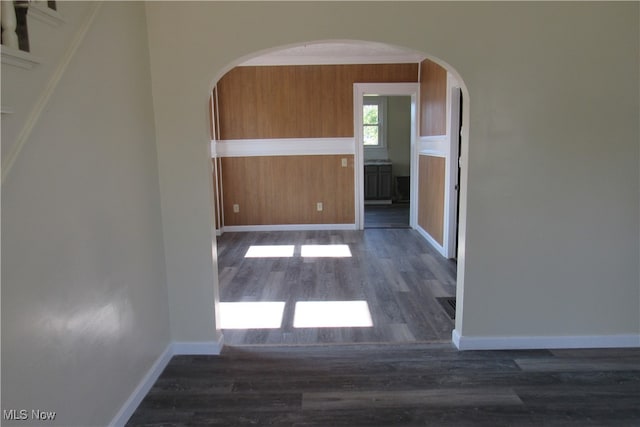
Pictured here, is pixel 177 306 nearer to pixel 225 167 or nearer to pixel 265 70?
pixel 225 167

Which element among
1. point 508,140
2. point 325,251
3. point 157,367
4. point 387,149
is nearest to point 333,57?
point 325,251

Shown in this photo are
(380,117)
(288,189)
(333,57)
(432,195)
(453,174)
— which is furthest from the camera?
(380,117)

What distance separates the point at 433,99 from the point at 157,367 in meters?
4.52

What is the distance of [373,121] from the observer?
9547 mm

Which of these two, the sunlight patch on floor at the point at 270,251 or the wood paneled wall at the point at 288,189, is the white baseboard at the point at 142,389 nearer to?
the sunlight patch on floor at the point at 270,251

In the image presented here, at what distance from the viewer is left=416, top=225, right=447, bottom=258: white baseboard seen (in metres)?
5.12

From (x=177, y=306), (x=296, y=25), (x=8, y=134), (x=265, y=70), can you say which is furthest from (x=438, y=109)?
(x=8, y=134)

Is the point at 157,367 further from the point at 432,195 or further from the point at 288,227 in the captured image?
the point at 288,227

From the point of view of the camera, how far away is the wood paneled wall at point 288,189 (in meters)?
6.48

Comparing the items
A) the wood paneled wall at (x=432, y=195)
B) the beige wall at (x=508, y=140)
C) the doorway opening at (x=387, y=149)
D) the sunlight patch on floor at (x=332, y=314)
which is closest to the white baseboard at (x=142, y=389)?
the beige wall at (x=508, y=140)

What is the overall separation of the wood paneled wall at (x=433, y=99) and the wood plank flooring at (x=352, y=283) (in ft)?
5.09

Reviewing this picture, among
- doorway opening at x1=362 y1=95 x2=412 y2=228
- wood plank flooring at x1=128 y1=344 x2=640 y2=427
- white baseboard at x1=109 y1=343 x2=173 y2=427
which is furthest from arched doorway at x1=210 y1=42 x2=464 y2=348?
white baseboard at x1=109 y1=343 x2=173 y2=427

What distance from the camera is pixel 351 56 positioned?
240 inches

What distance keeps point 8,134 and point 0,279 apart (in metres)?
0.45
